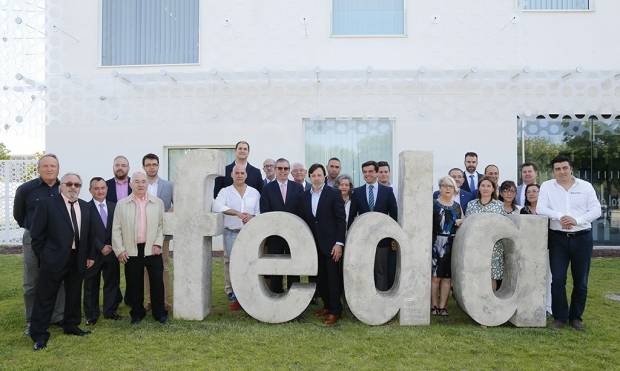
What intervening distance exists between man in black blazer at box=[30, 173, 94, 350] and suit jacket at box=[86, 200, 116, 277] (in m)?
0.08

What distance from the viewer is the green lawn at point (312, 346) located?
441 centimetres

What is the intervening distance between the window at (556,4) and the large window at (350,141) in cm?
369

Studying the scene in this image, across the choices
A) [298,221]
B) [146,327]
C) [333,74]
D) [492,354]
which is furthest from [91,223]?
[333,74]

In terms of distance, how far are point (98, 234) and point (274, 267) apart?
A: 75.9 inches

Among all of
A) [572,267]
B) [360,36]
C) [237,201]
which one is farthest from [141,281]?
[360,36]

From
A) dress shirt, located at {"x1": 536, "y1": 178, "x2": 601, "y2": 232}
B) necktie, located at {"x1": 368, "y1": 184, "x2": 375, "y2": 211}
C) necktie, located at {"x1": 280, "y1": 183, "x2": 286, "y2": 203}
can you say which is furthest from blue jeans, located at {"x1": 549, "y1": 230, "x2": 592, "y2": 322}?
necktie, located at {"x1": 280, "y1": 183, "x2": 286, "y2": 203}

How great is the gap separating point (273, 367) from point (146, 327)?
72.1 inches

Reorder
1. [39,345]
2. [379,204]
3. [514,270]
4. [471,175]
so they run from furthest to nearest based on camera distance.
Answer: [471,175], [379,204], [514,270], [39,345]

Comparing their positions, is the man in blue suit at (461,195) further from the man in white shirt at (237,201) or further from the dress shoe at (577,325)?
the man in white shirt at (237,201)

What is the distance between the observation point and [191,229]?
5664 mm

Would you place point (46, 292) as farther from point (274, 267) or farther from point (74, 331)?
point (274, 267)

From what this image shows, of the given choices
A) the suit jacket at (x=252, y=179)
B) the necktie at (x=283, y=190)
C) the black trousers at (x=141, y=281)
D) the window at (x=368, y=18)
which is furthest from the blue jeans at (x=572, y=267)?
the window at (x=368, y=18)

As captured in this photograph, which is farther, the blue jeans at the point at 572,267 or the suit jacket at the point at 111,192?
the suit jacket at the point at 111,192

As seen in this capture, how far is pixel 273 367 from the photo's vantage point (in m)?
4.32
